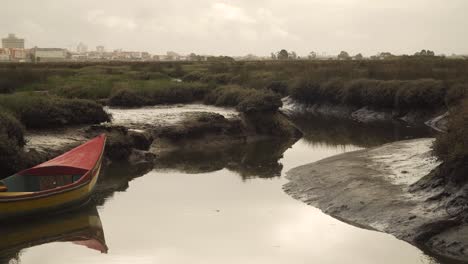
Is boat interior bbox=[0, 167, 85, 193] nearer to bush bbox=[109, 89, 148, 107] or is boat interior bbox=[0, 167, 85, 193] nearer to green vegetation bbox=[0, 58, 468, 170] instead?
green vegetation bbox=[0, 58, 468, 170]

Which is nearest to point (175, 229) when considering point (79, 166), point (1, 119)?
point (79, 166)

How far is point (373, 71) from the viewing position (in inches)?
2324

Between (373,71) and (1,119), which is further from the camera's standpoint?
(373,71)

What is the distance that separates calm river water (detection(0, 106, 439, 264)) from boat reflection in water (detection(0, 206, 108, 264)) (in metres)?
0.03

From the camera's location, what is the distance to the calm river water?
1465cm

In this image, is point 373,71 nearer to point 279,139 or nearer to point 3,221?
point 279,139

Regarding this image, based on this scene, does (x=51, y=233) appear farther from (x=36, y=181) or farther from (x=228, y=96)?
A: (x=228, y=96)

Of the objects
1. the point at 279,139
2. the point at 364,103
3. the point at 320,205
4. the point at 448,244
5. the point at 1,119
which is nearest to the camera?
the point at 448,244

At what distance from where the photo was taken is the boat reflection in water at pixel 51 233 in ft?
50.8

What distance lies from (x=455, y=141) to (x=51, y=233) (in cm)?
1243

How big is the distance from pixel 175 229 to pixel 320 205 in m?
4.99

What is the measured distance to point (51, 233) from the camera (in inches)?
656

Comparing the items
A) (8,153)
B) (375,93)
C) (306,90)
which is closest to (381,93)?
(375,93)

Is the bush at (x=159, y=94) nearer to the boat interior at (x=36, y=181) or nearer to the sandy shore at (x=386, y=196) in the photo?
the sandy shore at (x=386, y=196)
